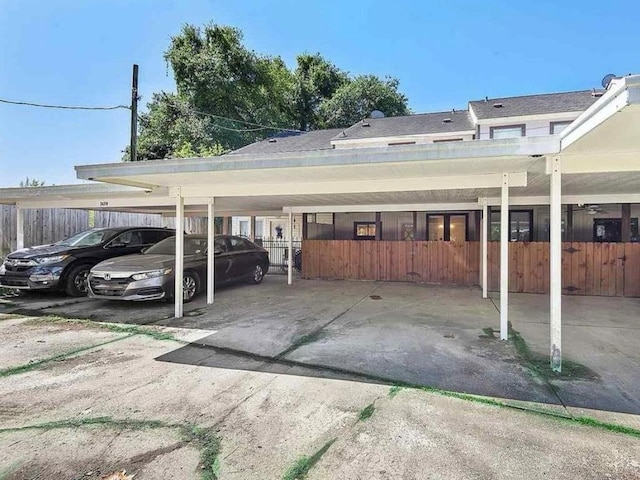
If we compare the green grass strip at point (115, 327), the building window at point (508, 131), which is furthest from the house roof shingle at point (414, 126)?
the green grass strip at point (115, 327)

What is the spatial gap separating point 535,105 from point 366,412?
1439 cm

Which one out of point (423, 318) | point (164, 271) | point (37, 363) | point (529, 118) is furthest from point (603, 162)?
point (529, 118)

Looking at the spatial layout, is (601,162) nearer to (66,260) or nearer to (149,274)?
(149,274)

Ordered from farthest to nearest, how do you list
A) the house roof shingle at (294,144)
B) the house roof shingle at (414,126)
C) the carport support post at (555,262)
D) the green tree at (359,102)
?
the green tree at (359,102)
the house roof shingle at (294,144)
the house roof shingle at (414,126)
the carport support post at (555,262)

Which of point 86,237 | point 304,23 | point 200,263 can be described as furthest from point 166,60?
point 200,263

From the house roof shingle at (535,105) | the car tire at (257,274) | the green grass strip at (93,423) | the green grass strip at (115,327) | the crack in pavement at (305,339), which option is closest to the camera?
the green grass strip at (93,423)

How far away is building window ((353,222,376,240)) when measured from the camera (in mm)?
13812

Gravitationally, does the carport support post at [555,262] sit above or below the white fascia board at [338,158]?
below

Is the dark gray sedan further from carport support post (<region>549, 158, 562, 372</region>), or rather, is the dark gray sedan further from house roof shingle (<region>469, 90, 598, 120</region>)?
house roof shingle (<region>469, 90, 598, 120</region>)

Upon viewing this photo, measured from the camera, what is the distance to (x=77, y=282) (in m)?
8.25

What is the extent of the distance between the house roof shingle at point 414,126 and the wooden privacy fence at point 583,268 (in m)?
5.95

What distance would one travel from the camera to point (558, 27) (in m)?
13.2

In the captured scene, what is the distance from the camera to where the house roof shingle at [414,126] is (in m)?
14.2

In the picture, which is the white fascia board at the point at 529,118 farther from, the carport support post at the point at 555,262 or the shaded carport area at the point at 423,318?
the carport support post at the point at 555,262
